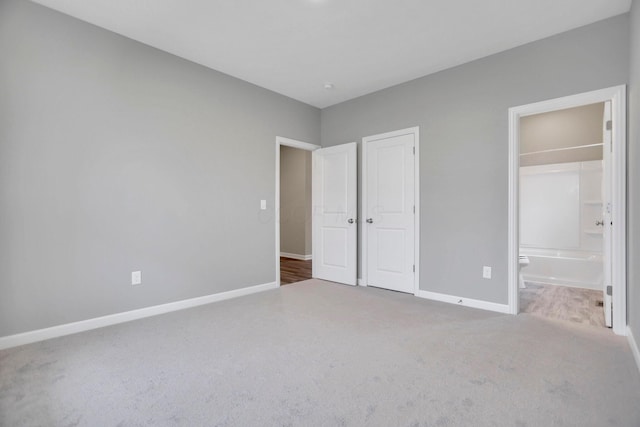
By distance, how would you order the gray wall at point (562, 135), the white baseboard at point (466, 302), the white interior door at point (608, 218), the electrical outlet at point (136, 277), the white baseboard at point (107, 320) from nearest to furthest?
1. the white baseboard at point (107, 320)
2. the white interior door at point (608, 218)
3. the electrical outlet at point (136, 277)
4. the white baseboard at point (466, 302)
5. the gray wall at point (562, 135)

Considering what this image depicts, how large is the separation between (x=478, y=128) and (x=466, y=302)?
6.15 feet

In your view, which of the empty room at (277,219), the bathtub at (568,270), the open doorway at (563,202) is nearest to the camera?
the empty room at (277,219)

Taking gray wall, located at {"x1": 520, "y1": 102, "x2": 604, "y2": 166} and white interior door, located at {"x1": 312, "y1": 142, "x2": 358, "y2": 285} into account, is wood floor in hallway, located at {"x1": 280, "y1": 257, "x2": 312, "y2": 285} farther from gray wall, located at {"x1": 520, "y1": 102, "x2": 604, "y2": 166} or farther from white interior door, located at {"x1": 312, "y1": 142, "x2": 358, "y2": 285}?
gray wall, located at {"x1": 520, "y1": 102, "x2": 604, "y2": 166}

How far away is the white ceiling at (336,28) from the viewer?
2.41 metres

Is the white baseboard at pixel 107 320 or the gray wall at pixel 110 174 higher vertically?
the gray wall at pixel 110 174

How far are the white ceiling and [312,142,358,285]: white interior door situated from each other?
4.25ft

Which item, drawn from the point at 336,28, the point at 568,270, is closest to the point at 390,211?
the point at 336,28

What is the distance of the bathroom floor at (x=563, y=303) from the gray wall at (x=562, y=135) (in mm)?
2162

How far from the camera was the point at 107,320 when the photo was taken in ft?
8.93

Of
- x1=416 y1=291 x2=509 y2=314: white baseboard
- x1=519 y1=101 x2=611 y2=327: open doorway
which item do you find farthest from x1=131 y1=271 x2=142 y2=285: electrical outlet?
x1=519 y1=101 x2=611 y2=327: open doorway

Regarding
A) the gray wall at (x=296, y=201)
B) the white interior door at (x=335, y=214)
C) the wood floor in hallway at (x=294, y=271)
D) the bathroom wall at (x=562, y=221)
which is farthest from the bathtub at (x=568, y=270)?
the gray wall at (x=296, y=201)

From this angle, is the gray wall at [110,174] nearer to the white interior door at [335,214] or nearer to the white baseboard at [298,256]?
the white interior door at [335,214]

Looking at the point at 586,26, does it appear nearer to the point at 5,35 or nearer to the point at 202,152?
the point at 202,152

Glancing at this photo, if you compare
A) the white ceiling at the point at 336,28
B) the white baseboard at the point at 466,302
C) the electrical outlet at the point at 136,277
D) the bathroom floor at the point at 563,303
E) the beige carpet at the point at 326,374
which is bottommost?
the bathroom floor at the point at 563,303
